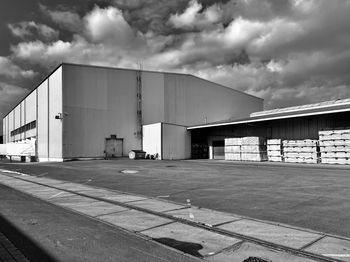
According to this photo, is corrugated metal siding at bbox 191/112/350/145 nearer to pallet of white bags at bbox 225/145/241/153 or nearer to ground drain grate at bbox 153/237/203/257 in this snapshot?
pallet of white bags at bbox 225/145/241/153

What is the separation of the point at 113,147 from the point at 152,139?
5.03 m

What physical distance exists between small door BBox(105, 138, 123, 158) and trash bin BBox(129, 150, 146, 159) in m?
1.92

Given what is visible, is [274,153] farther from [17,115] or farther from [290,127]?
[17,115]

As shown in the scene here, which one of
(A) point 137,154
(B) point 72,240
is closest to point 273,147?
(A) point 137,154

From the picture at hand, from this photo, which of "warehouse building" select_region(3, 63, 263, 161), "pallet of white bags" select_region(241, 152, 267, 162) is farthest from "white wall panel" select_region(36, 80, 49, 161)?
"pallet of white bags" select_region(241, 152, 267, 162)

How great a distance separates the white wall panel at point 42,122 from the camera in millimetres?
45097

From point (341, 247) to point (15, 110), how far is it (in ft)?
257

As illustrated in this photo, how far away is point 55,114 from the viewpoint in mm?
41375

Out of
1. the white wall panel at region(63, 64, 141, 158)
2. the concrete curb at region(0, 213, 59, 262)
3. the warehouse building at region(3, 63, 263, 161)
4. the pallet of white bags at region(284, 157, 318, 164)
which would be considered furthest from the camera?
the warehouse building at region(3, 63, 263, 161)

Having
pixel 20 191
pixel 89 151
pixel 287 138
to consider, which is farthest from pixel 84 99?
pixel 20 191

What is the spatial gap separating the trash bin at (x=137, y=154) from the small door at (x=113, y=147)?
6.31 ft

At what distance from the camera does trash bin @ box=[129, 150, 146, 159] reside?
39281 millimetres

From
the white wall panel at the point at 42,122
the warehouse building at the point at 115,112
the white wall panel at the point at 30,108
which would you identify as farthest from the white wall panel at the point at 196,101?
the white wall panel at the point at 30,108

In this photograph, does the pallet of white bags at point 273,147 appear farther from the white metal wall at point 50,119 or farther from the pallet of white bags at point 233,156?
the white metal wall at point 50,119
